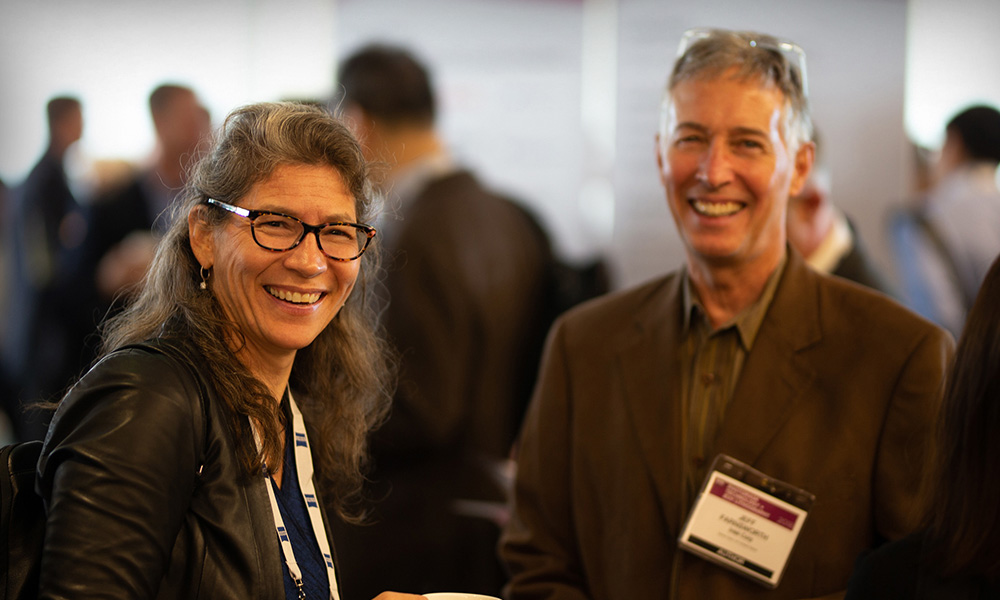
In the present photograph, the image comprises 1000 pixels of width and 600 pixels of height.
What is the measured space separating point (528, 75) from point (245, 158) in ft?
11.9

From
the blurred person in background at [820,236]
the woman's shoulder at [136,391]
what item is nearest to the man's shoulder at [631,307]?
the woman's shoulder at [136,391]

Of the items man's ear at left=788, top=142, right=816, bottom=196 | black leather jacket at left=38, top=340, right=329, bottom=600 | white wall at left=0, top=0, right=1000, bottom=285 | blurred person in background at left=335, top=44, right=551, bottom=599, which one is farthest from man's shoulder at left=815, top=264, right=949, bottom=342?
white wall at left=0, top=0, right=1000, bottom=285

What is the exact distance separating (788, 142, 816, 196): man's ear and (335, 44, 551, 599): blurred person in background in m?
1.35

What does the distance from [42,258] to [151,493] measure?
4.87 meters

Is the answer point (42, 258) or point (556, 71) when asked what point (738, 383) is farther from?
point (42, 258)

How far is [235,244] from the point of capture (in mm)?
1491

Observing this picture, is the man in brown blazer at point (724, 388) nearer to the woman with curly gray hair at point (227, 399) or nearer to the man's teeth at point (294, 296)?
the woman with curly gray hair at point (227, 399)

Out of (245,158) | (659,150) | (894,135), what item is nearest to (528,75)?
(894,135)

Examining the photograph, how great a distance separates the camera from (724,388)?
191 cm

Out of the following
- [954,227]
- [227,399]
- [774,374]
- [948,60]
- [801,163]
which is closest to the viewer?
[227,399]

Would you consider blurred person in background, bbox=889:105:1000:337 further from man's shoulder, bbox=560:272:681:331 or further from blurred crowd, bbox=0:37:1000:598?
man's shoulder, bbox=560:272:681:331

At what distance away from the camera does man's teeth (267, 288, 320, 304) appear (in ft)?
4.95

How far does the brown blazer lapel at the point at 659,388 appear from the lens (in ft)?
6.09

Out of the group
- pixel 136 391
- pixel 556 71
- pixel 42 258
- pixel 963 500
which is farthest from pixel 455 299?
pixel 42 258
